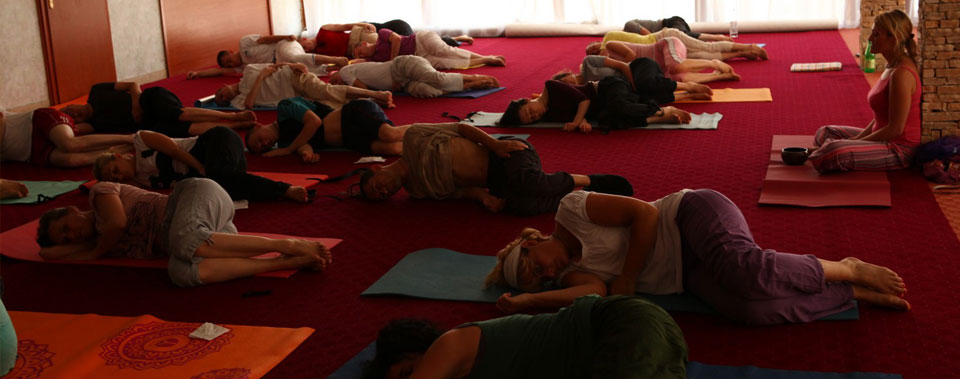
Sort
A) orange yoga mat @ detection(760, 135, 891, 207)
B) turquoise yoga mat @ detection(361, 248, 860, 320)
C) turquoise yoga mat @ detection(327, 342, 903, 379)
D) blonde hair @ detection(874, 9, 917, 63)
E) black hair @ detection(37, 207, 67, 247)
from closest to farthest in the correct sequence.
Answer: turquoise yoga mat @ detection(327, 342, 903, 379), turquoise yoga mat @ detection(361, 248, 860, 320), black hair @ detection(37, 207, 67, 247), orange yoga mat @ detection(760, 135, 891, 207), blonde hair @ detection(874, 9, 917, 63)

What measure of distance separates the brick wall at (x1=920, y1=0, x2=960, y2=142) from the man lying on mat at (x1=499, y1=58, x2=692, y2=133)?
1536mm

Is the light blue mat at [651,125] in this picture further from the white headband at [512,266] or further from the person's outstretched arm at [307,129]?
the white headband at [512,266]

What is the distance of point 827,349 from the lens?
2430 mm

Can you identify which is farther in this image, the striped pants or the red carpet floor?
the striped pants

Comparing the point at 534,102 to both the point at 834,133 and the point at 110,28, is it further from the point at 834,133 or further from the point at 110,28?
the point at 110,28

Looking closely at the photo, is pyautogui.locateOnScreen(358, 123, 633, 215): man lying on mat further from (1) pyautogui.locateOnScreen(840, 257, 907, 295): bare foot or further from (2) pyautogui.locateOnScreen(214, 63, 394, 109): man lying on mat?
(2) pyautogui.locateOnScreen(214, 63, 394, 109): man lying on mat

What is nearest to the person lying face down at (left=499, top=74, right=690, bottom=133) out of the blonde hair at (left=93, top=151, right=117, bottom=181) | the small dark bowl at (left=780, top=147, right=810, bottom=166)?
the small dark bowl at (left=780, top=147, right=810, bottom=166)

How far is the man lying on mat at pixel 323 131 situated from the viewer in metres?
5.02

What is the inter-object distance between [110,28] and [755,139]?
6.00 metres

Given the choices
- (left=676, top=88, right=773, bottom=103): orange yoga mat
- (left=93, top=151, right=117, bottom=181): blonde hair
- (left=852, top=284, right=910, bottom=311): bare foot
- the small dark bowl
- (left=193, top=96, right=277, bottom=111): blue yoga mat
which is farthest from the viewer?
(left=193, top=96, right=277, bottom=111): blue yoga mat

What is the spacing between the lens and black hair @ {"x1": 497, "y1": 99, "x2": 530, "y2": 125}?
5488 millimetres

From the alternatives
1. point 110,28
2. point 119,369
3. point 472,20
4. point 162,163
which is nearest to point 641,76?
point 162,163

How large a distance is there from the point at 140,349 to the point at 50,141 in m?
3.04

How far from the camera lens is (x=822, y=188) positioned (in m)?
3.88
